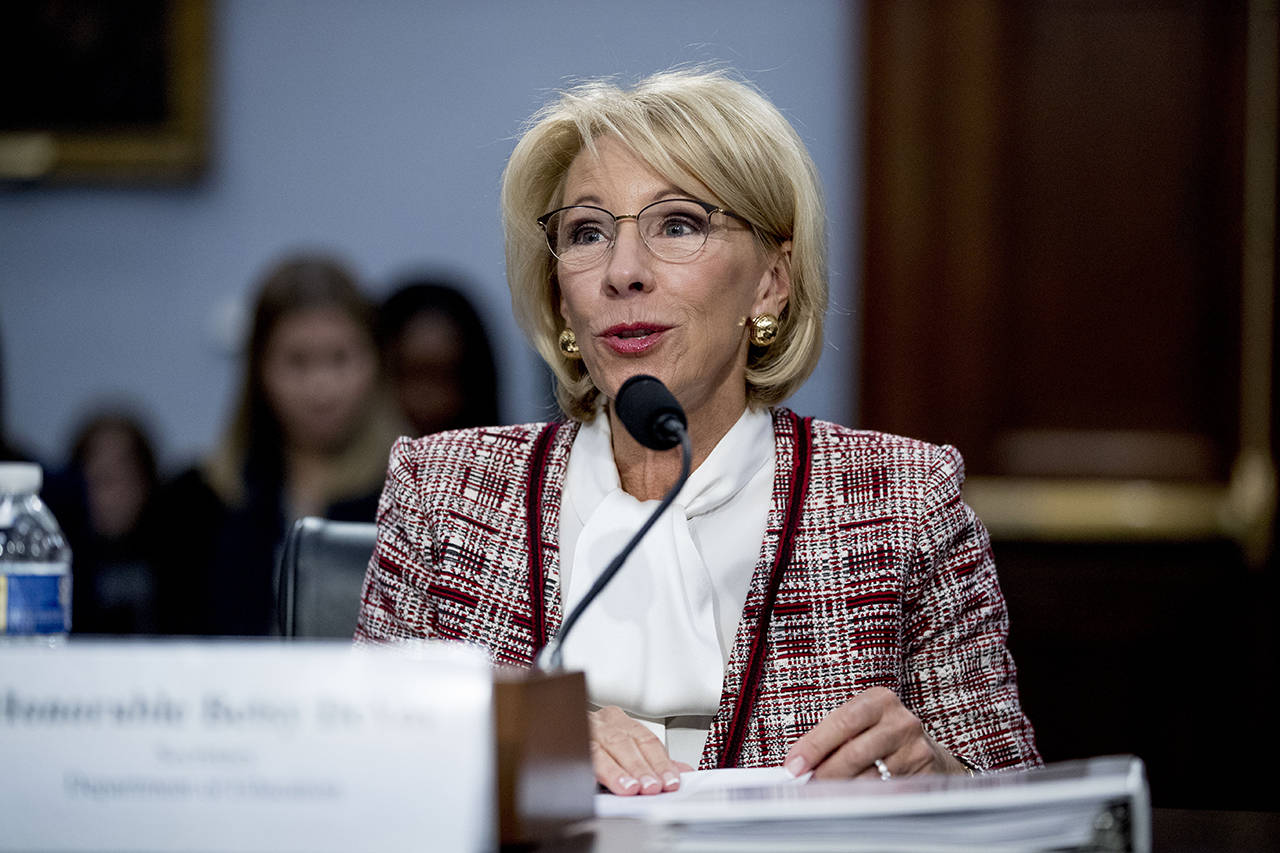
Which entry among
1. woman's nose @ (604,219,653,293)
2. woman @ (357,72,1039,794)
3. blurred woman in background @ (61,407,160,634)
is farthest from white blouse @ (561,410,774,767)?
blurred woman in background @ (61,407,160,634)

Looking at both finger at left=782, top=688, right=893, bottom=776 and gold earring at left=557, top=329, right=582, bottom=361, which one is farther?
gold earring at left=557, top=329, right=582, bottom=361

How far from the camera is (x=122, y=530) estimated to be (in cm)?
331

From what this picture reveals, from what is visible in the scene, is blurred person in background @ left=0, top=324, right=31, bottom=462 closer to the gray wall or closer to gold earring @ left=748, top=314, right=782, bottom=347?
the gray wall

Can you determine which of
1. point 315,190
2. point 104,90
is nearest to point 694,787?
point 315,190

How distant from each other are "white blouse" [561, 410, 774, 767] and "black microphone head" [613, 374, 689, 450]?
1.03ft

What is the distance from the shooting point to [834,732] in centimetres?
108

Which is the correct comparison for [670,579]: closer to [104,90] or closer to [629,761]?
[629,761]

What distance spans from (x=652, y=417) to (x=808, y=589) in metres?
0.41

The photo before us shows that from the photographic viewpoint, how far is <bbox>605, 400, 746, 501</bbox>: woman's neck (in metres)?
1.58

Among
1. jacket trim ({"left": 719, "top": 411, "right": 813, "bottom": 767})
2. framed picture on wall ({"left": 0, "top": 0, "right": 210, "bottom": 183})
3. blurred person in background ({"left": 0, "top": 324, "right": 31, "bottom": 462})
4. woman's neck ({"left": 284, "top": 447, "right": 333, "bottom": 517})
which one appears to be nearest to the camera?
jacket trim ({"left": 719, "top": 411, "right": 813, "bottom": 767})

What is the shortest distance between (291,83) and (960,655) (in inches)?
107

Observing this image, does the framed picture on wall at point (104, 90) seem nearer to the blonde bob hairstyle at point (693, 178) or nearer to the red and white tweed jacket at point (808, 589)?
the blonde bob hairstyle at point (693, 178)

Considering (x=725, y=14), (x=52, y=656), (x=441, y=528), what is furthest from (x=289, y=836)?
(x=725, y=14)

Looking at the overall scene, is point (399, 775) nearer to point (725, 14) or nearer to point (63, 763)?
point (63, 763)
